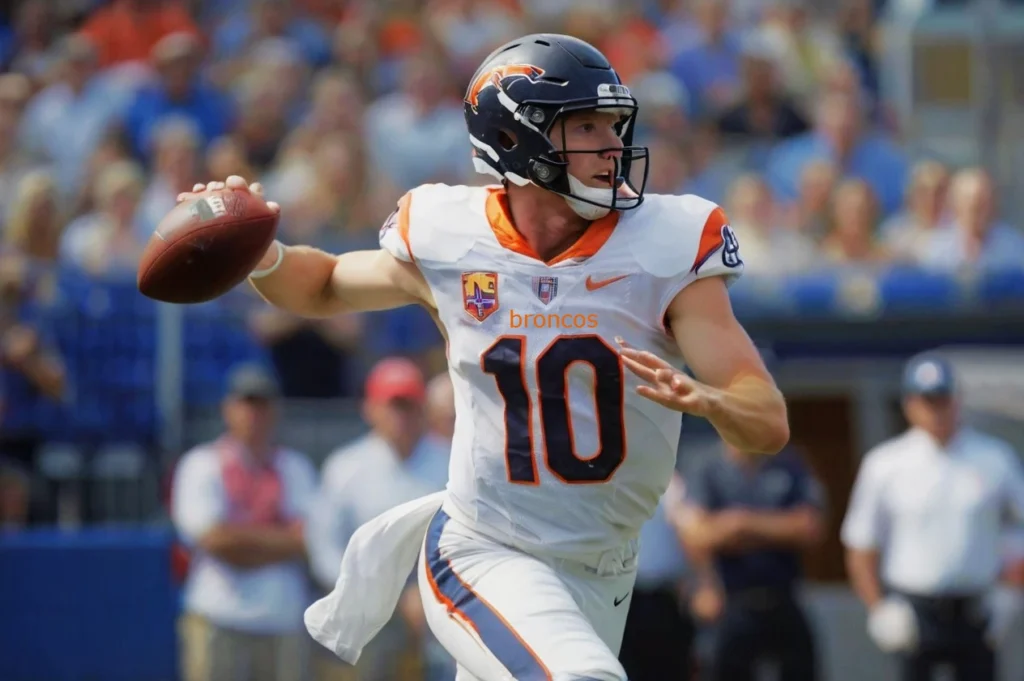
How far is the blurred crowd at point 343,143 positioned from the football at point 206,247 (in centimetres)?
413

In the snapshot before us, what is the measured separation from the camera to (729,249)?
4043mm

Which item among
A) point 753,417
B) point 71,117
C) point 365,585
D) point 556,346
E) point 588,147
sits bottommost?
point 365,585

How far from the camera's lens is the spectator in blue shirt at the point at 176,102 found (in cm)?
1029

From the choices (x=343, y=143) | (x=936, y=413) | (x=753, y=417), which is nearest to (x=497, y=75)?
(x=753, y=417)

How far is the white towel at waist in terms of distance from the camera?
441 centimetres

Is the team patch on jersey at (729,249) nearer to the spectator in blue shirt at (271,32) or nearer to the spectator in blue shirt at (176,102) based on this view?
the spectator in blue shirt at (176,102)

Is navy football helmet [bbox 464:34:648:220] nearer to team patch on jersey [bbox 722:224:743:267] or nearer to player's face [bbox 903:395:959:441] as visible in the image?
team patch on jersey [bbox 722:224:743:267]

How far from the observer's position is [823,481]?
8.70 m

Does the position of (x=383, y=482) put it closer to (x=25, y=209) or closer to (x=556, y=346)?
(x=25, y=209)

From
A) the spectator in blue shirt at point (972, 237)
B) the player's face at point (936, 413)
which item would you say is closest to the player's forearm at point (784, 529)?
the player's face at point (936, 413)

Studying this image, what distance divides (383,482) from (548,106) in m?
3.78

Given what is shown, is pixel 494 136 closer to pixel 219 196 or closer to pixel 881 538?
pixel 219 196

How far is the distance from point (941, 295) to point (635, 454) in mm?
4736

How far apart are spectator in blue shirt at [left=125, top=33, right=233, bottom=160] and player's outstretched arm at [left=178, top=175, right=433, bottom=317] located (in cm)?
592
